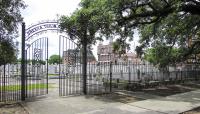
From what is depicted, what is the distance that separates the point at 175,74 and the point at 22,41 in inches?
574

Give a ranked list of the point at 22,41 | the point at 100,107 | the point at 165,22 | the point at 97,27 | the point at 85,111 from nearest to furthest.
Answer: the point at 85,111 < the point at 100,107 < the point at 22,41 < the point at 97,27 < the point at 165,22

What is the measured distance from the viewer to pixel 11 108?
11.6 metres

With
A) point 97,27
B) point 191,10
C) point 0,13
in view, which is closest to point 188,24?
point 191,10

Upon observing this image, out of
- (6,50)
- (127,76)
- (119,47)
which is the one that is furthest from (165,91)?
(6,50)

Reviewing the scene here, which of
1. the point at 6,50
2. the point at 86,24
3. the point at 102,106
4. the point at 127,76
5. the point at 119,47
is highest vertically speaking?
the point at 86,24

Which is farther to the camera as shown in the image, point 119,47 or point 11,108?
point 119,47

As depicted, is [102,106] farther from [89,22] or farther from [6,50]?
[6,50]

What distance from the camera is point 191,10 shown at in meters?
15.9

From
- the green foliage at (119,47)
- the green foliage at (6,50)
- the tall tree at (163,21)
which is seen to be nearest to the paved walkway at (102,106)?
the green foliage at (6,50)

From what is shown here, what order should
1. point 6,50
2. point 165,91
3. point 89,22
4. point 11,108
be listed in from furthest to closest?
1. point 165,91
2. point 89,22
3. point 6,50
4. point 11,108

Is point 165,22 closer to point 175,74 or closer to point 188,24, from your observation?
point 188,24

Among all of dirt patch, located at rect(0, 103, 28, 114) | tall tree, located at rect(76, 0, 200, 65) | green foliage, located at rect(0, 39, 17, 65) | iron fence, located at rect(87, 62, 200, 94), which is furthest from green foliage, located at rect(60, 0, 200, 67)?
dirt patch, located at rect(0, 103, 28, 114)

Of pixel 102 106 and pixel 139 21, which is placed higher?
pixel 139 21

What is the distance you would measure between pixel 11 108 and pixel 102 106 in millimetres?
3582
